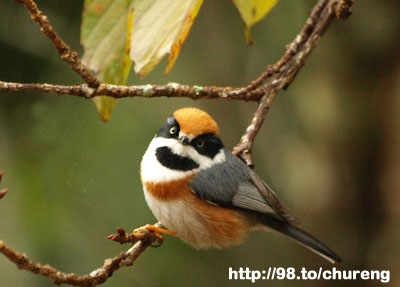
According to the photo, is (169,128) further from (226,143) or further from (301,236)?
(226,143)

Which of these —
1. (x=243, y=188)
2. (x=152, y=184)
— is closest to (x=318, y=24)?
(x=243, y=188)

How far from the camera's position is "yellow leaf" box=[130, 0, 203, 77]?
1663 mm

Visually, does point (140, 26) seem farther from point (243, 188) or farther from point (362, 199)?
point (362, 199)

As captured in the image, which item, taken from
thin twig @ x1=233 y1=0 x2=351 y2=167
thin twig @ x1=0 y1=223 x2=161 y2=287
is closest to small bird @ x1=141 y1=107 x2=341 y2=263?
thin twig @ x1=233 y1=0 x2=351 y2=167

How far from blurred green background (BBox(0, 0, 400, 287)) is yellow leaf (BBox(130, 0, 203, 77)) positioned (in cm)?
183

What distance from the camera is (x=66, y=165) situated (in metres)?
3.65

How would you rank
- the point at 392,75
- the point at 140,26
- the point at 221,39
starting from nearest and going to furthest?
the point at 140,26 → the point at 392,75 → the point at 221,39

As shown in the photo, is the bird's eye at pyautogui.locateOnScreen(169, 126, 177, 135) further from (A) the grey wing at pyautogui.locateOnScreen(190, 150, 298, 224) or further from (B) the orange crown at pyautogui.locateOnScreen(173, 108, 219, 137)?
(A) the grey wing at pyautogui.locateOnScreen(190, 150, 298, 224)

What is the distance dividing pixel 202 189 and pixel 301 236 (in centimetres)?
58

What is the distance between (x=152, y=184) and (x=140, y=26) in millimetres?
1052

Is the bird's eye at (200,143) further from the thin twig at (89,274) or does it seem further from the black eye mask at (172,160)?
the thin twig at (89,274)

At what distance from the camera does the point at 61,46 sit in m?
1.93

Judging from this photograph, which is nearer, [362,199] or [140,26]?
[140,26]

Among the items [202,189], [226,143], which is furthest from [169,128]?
[226,143]
